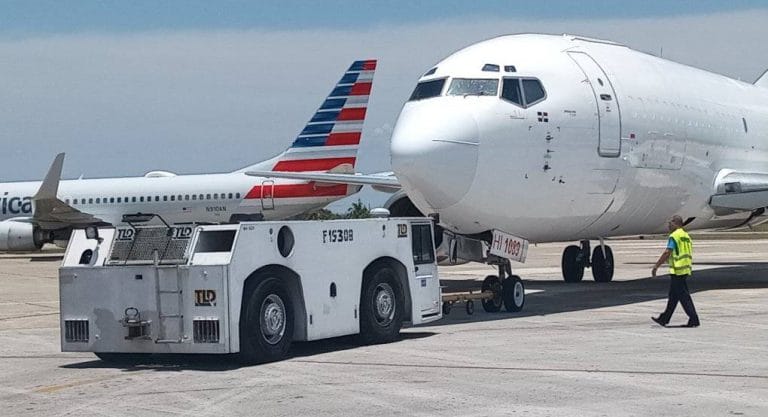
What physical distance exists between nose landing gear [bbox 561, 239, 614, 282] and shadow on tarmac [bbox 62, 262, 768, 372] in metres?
0.26

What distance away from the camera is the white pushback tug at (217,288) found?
1334 centimetres

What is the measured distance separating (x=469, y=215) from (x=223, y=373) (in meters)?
6.37

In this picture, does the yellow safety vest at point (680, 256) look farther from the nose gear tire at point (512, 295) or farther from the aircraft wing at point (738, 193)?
the aircraft wing at point (738, 193)

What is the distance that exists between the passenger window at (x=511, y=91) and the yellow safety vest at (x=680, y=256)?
328cm

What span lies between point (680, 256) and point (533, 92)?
373 cm

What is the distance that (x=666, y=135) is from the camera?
2259 cm

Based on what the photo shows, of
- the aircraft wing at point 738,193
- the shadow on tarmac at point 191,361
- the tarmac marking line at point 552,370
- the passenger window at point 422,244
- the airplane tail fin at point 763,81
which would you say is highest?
the airplane tail fin at point 763,81

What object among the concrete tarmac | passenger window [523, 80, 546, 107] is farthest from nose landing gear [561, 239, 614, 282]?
passenger window [523, 80, 546, 107]

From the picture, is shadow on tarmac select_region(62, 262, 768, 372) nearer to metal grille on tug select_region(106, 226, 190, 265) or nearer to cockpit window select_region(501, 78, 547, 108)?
metal grille on tug select_region(106, 226, 190, 265)

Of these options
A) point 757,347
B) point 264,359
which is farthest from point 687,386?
point 264,359

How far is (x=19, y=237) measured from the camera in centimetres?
4725

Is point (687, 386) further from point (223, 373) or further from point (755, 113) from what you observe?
point (755, 113)

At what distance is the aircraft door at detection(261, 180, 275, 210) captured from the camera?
47.8 meters

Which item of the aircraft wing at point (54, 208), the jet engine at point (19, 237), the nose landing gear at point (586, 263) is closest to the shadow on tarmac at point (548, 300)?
the nose landing gear at point (586, 263)
